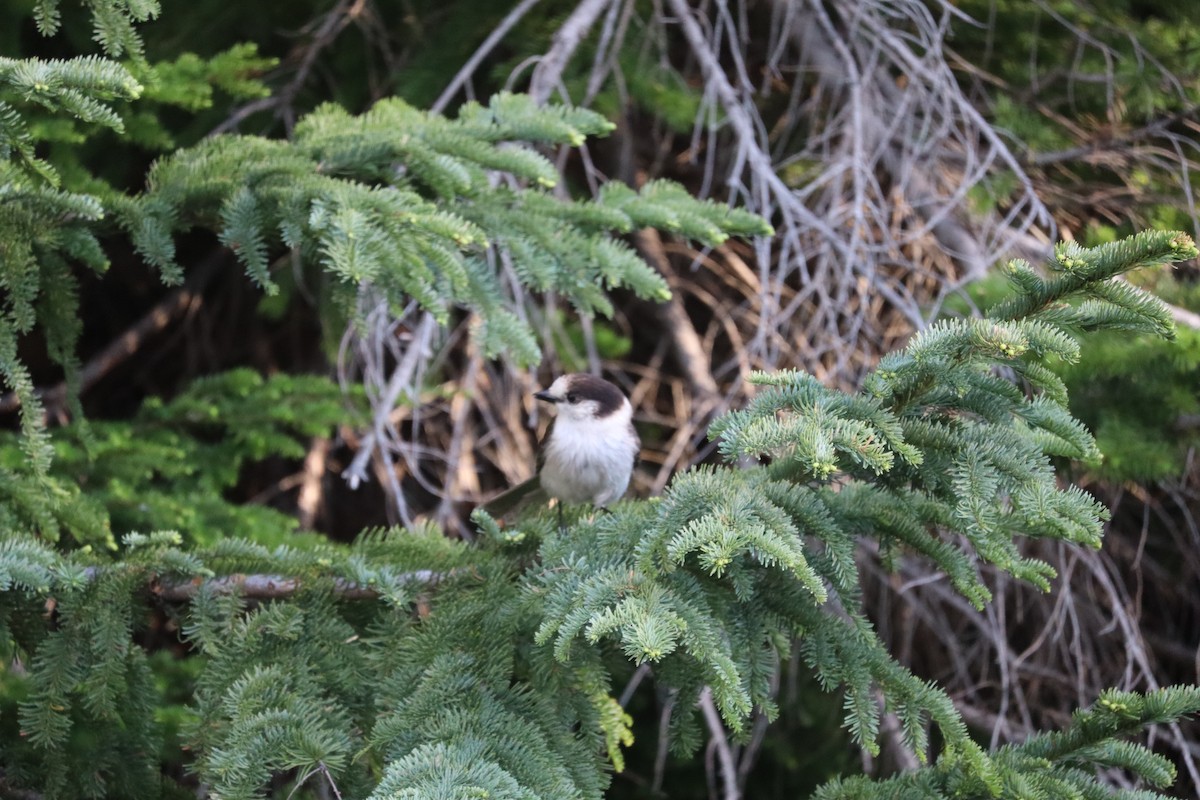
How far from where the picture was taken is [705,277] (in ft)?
17.7

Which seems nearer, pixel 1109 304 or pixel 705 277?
pixel 1109 304

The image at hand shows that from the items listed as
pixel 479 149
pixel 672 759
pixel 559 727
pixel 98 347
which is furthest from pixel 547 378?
pixel 559 727

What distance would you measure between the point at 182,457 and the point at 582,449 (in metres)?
1.35

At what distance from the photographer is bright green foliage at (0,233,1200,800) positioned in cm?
185

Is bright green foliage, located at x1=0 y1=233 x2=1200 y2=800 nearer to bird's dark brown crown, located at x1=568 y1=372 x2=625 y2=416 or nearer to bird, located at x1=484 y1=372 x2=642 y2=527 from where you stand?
bird, located at x1=484 y1=372 x2=642 y2=527

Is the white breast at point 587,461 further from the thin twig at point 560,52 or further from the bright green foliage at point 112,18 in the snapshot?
the bright green foliage at point 112,18

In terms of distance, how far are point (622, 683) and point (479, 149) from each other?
3236 mm

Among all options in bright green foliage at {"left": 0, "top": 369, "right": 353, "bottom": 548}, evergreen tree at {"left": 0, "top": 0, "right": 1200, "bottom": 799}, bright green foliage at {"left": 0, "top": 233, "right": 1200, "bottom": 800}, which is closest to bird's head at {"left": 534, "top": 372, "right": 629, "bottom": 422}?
bright green foliage at {"left": 0, "top": 369, "right": 353, "bottom": 548}

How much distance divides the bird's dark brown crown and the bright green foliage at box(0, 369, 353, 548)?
0.84 m

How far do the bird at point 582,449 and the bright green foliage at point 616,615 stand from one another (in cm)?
134

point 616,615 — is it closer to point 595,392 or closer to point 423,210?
point 423,210

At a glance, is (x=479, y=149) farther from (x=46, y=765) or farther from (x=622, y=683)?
(x=622, y=683)

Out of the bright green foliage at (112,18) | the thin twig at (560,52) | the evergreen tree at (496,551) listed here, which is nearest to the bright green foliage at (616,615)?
the evergreen tree at (496,551)

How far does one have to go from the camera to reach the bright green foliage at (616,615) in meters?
1.85
